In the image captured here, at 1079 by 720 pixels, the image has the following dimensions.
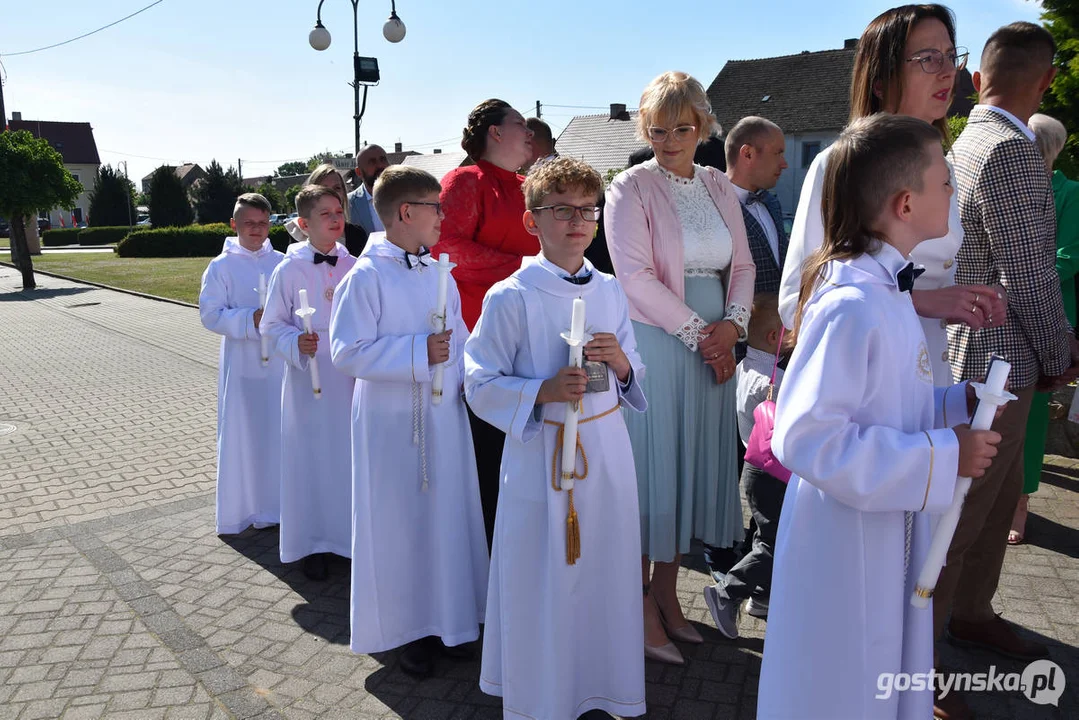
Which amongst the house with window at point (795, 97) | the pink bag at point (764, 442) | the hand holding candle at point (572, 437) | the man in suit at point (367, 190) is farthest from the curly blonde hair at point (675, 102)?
the house with window at point (795, 97)

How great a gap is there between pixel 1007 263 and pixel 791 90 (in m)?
41.7

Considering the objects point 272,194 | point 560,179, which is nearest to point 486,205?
point 560,179

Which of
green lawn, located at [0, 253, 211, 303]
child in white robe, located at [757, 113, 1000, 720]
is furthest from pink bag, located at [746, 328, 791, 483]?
green lawn, located at [0, 253, 211, 303]

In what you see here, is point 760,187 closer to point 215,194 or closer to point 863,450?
point 863,450

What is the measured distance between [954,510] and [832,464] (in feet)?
1.02

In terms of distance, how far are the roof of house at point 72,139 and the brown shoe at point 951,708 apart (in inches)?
4242

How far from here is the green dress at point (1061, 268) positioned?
461 centimetres

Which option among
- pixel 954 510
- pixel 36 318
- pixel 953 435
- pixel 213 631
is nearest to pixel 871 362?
pixel 953 435

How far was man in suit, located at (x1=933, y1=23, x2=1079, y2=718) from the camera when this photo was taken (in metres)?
3.09

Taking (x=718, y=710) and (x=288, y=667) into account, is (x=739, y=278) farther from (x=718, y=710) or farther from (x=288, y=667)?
(x=288, y=667)

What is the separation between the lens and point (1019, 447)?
3.32 m

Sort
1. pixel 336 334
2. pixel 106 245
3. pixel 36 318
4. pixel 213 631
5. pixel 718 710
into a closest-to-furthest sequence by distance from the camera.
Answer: pixel 718 710
pixel 336 334
pixel 213 631
pixel 36 318
pixel 106 245

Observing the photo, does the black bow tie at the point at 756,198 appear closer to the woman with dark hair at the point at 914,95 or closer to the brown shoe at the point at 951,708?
the woman with dark hair at the point at 914,95

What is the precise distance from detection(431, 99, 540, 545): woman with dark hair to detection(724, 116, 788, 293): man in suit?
114cm
